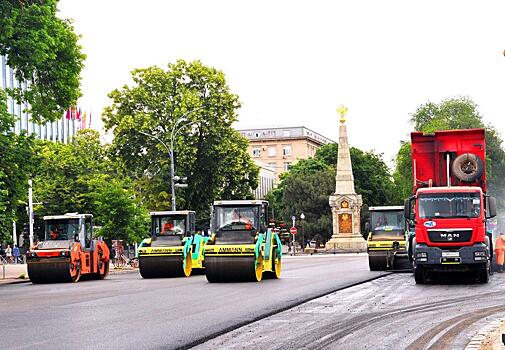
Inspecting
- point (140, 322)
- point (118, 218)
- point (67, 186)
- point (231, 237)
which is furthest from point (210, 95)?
point (140, 322)

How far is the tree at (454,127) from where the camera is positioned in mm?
99875

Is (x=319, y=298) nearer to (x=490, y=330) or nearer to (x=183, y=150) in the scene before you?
(x=490, y=330)

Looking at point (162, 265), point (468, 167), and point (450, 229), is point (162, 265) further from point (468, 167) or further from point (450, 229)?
point (450, 229)

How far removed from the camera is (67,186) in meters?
71.8

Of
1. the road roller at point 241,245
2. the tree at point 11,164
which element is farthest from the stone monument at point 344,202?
the road roller at point 241,245

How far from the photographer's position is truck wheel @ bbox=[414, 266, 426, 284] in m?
26.6

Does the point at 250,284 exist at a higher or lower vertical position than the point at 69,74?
lower

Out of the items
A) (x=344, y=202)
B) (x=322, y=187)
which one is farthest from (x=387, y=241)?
(x=322, y=187)

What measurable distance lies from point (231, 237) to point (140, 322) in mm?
13111

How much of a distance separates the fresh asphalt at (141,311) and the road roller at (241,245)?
2.58 ft

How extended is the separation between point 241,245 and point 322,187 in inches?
2846

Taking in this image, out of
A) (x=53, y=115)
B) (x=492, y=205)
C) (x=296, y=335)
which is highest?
(x=53, y=115)

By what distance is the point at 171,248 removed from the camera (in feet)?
116

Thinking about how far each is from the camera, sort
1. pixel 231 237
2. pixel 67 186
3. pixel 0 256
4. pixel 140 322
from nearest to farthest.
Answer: pixel 140 322, pixel 231 237, pixel 0 256, pixel 67 186
